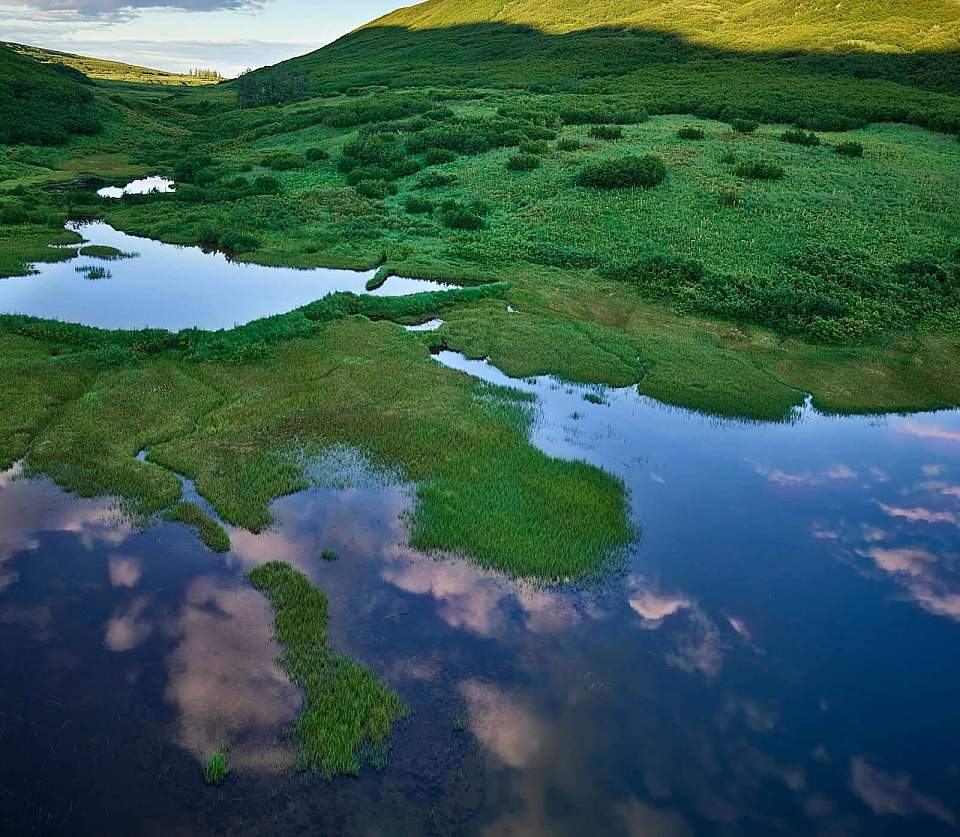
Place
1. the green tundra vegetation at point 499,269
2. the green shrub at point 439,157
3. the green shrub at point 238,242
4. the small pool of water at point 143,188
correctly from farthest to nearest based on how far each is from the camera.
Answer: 1. the green shrub at point 439,157
2. the small pool of water at point 143,188
3. the green shrub at point 238,242
4. the green tundra vegetation at point 499,269

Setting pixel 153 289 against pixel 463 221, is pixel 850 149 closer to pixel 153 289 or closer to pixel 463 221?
pixel 463 221

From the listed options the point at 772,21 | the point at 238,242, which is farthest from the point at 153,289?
the point at 772,21

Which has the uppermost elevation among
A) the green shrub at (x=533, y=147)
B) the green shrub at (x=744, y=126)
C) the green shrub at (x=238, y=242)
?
the green shrub at (x=744, y=126)

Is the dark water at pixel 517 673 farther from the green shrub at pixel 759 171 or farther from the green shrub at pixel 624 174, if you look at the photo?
the green shrub at pixel 759 171

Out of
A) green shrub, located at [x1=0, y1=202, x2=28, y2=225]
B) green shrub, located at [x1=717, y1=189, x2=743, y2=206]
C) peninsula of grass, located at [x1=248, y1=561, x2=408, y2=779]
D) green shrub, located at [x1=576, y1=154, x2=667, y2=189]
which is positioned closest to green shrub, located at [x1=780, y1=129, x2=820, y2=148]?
green shrub, located at [x1=576, y1=154, x2=667, y2=189]

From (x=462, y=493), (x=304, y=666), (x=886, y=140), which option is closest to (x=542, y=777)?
(x=304, y=666)

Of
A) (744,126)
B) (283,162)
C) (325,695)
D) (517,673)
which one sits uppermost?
(744,126)

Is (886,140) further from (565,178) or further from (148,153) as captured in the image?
(148,153)

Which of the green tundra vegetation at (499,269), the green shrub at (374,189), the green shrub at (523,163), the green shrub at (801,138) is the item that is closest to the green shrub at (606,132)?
the green tundra vegetation at (499,269)
